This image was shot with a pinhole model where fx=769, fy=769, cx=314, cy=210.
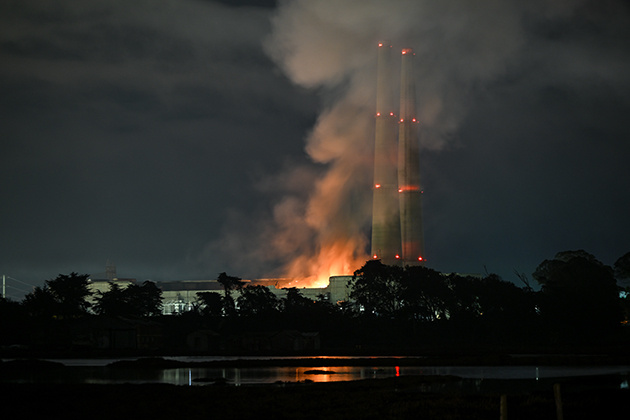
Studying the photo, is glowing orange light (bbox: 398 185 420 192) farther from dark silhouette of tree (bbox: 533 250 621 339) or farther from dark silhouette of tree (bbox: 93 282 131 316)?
dark silhouette of tree (bbox: 93 282 131 316)

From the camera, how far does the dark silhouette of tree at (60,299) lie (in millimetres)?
111688

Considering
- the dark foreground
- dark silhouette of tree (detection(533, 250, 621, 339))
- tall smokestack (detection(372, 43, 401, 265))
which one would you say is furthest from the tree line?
the dark foreground

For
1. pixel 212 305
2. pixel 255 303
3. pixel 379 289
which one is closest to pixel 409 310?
pixel 379 289

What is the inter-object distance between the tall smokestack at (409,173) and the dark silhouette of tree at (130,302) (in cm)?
5831

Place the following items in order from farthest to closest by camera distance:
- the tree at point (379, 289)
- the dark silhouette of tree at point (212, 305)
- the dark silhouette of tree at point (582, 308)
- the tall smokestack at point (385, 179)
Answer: the tall smokestack at point (385, 179) < the tree at point (379, 289) < the dark silhouette of tree at point (212, 305) < the dark silhouette of tree at point (582, 308)

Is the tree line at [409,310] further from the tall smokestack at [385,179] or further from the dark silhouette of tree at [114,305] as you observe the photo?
the tall smokestack at [385,179]

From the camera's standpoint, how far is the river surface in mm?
56094

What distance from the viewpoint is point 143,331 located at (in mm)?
107938

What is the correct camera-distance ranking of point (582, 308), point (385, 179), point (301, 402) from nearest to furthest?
point (301, 402)
point (582, 308)
point (385, 179)

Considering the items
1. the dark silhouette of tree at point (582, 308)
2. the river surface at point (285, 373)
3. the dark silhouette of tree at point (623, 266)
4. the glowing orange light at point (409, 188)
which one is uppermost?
the glowing orange light at point (409, 188)

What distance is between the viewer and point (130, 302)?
132125 mm

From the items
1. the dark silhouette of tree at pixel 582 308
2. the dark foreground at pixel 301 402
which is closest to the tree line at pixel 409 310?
the dark silhouette of tree at pixel 582 308

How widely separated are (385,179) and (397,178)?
3.91 metres

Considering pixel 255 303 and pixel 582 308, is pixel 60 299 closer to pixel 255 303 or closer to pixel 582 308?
pixel 255 303
